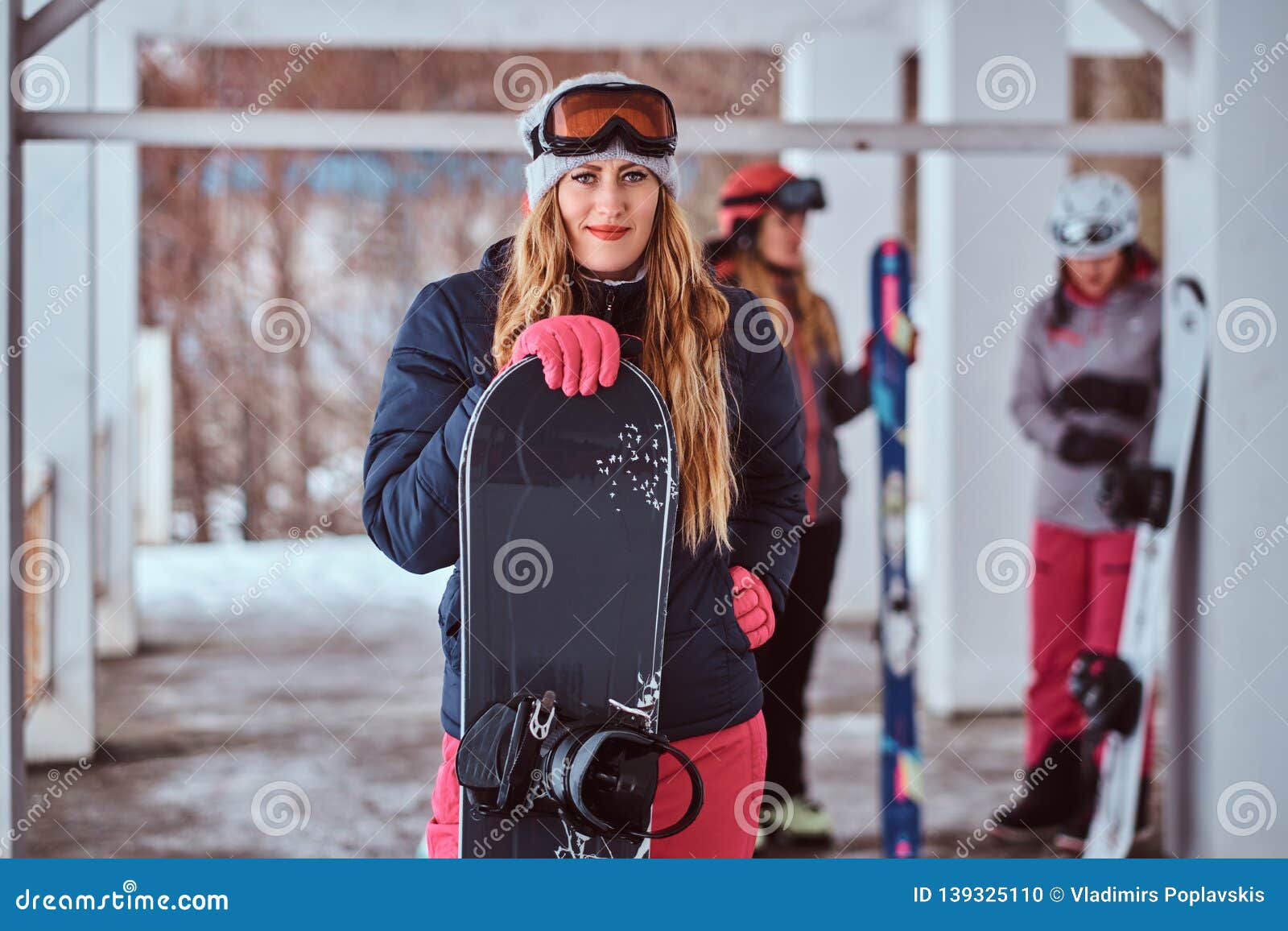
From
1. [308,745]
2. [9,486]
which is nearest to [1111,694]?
[9,486]

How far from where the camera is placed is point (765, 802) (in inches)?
128

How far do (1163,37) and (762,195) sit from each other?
94 cm

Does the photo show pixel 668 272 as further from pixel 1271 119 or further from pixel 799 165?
pixel 799 165

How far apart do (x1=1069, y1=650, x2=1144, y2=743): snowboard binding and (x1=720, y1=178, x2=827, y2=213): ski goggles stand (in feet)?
4.16

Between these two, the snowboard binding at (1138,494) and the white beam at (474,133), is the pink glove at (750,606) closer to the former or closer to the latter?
the white beam at (474,133)

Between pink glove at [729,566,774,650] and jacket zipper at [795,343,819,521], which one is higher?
jacket zipper at [795,343,819,521]

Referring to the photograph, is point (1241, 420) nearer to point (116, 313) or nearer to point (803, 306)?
point (803, 306)

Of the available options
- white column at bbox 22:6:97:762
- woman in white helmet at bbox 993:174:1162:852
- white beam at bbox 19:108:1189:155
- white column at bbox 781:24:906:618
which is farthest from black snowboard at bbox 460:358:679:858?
white column at bbox 781:24:906:618

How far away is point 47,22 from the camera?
249 centimetres

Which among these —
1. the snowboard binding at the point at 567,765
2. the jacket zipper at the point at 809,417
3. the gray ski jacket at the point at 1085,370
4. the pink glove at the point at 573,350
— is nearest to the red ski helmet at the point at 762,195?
the jacket zipper at the point at 809,417

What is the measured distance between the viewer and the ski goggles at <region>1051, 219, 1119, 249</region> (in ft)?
10.7

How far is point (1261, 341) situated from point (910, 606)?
96 cm

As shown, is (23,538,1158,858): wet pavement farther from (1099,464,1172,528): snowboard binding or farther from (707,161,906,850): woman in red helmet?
(1099,464,1172,528): snowboard binding

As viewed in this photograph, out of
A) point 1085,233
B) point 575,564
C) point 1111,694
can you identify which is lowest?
point 1111,694
